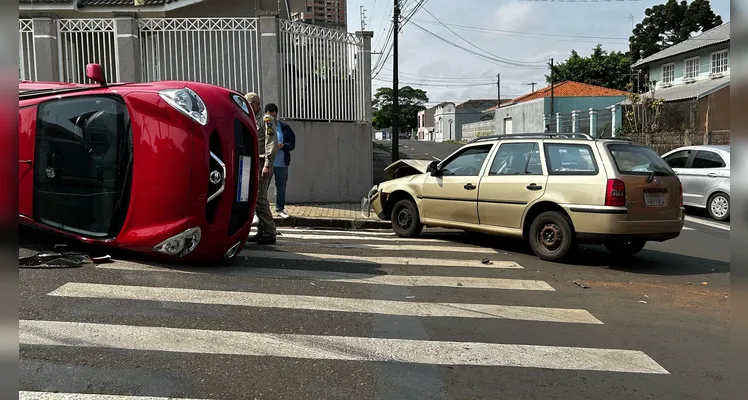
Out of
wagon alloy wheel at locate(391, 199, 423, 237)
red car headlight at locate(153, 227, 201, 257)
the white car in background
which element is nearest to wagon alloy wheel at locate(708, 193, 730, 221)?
the white car in background

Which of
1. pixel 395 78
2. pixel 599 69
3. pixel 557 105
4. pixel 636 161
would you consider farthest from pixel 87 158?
pixel 599 69

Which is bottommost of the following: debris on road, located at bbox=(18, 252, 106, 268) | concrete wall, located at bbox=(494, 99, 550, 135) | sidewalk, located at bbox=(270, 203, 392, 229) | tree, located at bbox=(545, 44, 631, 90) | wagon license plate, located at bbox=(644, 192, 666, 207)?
sidewalk, located at bbox=(270, 203, 392, 229)

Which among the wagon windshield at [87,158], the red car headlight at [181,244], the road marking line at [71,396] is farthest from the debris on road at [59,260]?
the road marking line at [71,396]

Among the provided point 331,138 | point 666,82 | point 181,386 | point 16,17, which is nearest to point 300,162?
point 331,138

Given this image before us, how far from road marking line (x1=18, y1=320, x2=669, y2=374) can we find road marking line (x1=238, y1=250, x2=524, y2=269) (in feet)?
8.65

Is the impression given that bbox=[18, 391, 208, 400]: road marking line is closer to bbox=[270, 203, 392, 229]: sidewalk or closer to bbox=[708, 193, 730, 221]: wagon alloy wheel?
bbox=[270, 203, 392, 229]: sidewalk

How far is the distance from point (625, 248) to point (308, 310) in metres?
5.29

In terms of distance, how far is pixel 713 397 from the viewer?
3.29 meters

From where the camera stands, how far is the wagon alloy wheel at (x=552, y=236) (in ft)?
23.1

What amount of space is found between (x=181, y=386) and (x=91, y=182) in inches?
114

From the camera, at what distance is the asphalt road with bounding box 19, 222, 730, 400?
129 inches

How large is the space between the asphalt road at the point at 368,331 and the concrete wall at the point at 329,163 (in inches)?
238

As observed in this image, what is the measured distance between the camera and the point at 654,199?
6.91 metres

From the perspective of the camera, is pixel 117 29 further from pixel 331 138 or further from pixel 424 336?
pixel 424 336
